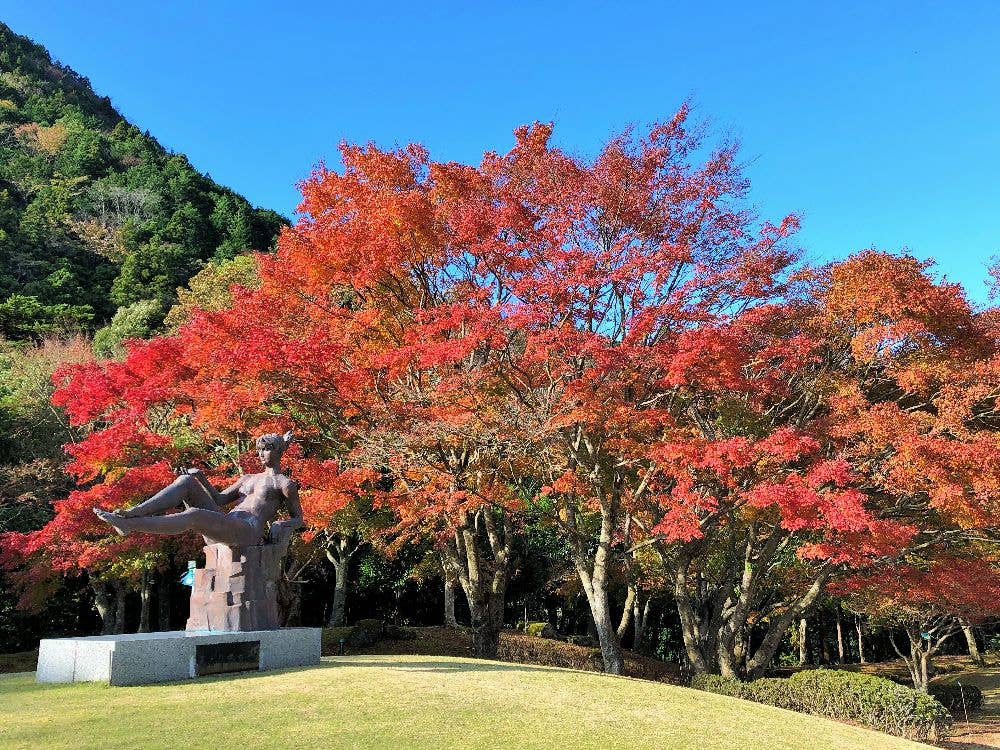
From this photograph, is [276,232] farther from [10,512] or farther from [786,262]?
[786,262]

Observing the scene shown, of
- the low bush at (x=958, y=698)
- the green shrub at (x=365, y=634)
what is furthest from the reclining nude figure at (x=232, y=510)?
the low bush at (x=958, y=698)

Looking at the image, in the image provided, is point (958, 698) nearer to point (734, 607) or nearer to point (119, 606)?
point (734, 607)

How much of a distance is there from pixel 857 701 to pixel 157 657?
12.1 metres


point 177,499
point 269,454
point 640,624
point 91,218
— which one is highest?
point 91,218

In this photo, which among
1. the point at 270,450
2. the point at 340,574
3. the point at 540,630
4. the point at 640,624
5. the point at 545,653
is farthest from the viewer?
the point at 640,624

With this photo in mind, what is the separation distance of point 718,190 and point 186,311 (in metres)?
25.7

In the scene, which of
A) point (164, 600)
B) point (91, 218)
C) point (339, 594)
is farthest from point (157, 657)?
point (91, 218)

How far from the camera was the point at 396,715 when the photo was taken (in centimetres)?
744

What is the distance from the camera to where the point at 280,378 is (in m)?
14.1

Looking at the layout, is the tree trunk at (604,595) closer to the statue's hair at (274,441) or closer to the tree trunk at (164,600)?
the statue's hair at (274,441)

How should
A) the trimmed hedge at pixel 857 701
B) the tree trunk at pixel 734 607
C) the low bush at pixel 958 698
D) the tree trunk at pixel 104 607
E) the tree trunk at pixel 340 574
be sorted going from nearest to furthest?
1. the trimmed hedge at pixel 857 701
2. the tree trunk at pixel 734 607
3. the low bush at pixel 958 698
4. the tree trunk at pixel 104 607
5. the tree trunk at pixel 340 574

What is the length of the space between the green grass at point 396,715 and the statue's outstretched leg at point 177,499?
87.0 inches

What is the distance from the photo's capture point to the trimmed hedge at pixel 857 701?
12.9 m

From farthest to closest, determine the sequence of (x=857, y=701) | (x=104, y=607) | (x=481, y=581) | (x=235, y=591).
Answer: (x=104, y=607), (x=481, y=581), (x=857, y=701), (x=235, y=591)
